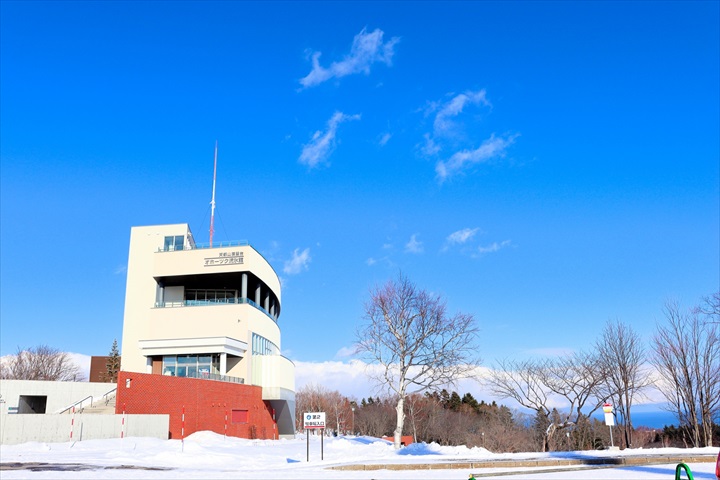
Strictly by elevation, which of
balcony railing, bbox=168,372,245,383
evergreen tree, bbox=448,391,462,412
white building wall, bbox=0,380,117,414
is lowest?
evergreen tree, bbox=448,391,462,412

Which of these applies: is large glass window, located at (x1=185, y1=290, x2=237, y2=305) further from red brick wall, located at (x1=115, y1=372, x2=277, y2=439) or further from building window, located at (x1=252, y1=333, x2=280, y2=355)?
red brick wall, located at (x1=115, y1=372, x2=277, y2=439)

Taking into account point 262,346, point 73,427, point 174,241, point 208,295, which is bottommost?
point 73,427

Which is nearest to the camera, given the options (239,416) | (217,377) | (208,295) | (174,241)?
(217,377)

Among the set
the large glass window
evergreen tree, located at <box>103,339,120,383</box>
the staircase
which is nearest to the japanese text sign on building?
the staircase

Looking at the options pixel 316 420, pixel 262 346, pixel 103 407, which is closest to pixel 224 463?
pixel 316 420

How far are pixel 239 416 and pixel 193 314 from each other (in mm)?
8186

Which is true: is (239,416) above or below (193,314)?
below

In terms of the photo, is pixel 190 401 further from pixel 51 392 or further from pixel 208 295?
pixel 208 295

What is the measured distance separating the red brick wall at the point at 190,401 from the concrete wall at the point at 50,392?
6.87 meters

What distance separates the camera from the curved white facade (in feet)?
145

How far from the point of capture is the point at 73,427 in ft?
89.4

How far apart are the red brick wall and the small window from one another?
0.29 meters

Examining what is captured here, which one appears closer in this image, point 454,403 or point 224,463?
point 224,463

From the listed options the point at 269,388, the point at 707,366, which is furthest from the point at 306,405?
the point at 707,366
